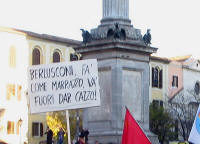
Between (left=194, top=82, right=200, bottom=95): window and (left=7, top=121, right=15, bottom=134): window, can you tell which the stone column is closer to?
(left=7, top=121, right=15, bottom=134): window

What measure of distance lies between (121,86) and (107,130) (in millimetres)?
1400

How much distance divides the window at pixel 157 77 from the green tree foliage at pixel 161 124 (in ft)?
35.4

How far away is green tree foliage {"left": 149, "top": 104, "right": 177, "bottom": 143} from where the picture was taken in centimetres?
6069

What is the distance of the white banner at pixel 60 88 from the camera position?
17297mm

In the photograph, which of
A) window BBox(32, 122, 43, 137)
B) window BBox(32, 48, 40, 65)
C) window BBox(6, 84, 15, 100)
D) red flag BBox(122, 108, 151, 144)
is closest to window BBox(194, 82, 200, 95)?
window BBox(32, 48, 40, 65)

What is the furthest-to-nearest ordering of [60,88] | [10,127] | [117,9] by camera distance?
[10,127] → [117,9] → [60,88]

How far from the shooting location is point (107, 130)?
2347 cm

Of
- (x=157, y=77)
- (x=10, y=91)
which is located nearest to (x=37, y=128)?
(x=10, y=91)

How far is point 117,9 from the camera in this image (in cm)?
2439

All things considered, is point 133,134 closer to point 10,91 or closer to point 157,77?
point 10,91

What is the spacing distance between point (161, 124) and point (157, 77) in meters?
15.6

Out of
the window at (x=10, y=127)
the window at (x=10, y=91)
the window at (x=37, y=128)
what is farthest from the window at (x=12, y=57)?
the window at (x=37, y=128)

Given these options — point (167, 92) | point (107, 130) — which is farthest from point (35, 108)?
point (167, 92)

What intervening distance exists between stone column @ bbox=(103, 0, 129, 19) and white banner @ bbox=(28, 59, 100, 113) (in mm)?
7013
